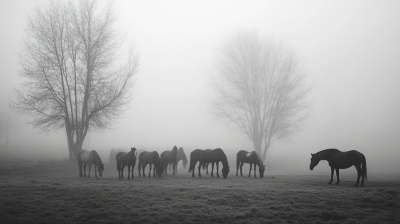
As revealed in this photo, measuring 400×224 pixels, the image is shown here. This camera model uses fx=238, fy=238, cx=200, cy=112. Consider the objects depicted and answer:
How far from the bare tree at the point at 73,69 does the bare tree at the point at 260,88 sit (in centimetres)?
1298

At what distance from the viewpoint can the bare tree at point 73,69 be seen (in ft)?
82.6

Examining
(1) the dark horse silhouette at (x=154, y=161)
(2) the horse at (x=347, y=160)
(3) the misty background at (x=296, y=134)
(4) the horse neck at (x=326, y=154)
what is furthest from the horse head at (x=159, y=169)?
(3) the misty background at (x=296, y=134)

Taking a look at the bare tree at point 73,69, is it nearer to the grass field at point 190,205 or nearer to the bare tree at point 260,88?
the bare tree at point 260,88

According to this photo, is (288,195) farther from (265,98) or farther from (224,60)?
(224,60)

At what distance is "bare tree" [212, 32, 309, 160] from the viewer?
29766 mm

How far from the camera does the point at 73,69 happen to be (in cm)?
2625

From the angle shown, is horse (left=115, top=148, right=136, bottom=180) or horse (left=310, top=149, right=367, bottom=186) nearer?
horse (left=310, top=149, right=367, bottom=186)

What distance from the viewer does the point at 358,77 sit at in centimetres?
12000

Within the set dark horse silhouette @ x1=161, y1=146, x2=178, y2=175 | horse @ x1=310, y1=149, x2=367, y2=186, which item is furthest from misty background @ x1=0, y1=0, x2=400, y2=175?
horse @ x1=310, y1=149, x2=367, y2=186

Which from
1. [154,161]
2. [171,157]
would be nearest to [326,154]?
[171,157]

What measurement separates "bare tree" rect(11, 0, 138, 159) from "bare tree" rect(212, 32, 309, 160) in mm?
12975

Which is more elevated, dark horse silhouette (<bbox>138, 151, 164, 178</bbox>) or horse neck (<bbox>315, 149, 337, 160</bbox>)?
horse neck (<bbox>315, 149, 337, 160</bbox>)

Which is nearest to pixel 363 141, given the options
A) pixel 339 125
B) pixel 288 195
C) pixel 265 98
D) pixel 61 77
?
pixel 339 125

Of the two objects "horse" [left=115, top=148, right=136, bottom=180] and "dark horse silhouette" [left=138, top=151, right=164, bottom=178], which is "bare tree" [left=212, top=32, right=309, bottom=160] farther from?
"horse" [left=115, top=148, right=136, bottom=180]
